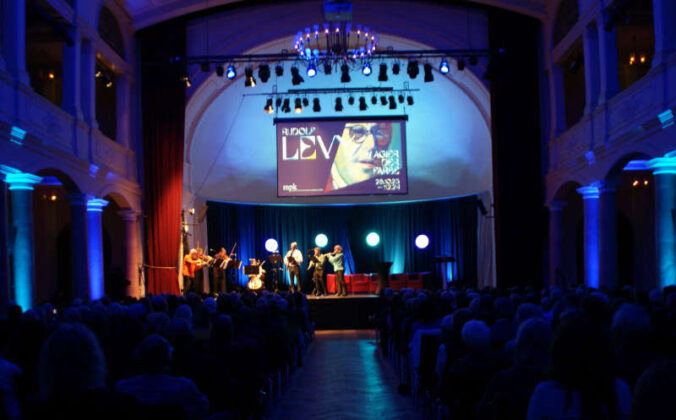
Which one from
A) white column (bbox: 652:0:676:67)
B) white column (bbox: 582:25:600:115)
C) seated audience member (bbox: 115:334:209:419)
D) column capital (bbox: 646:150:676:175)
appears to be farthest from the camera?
white column (bbox: 582:25:600:115)

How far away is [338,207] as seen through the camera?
68.4 feet

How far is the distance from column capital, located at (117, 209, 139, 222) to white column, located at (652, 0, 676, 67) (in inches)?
420

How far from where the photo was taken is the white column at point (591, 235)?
12.4 metres

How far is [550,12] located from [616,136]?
4.69 meters

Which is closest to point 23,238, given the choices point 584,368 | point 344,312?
point 344,312

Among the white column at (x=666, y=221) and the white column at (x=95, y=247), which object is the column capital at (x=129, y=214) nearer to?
the white column at (x=95, y=247)

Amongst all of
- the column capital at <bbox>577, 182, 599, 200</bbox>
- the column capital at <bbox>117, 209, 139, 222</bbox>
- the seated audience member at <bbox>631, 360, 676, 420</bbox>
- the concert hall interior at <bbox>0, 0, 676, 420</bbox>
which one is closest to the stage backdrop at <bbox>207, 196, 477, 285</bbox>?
the concert hall interior at <bbox>0, 0, 676, 420</bbox>

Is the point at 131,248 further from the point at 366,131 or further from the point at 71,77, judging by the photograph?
the point at 366,131

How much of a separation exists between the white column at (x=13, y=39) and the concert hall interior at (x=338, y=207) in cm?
6

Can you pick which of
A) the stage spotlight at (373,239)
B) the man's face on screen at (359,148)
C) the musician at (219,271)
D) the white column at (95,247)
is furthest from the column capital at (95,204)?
the stage spotlight at (373,239)

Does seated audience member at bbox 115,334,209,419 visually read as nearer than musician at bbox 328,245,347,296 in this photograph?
Yes

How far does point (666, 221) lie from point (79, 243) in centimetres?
995

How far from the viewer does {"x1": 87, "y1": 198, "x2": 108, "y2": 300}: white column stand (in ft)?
40.3

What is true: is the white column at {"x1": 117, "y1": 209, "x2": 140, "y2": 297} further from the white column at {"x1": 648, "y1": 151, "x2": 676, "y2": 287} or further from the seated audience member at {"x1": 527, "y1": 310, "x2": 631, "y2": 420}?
the seated audience member at {"x1": 527, "y1": 310, "x2": 631, "y2": 420}
